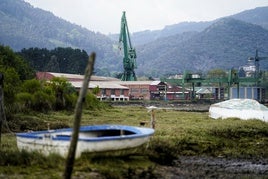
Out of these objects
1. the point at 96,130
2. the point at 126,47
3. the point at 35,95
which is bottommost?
the point at 96,130

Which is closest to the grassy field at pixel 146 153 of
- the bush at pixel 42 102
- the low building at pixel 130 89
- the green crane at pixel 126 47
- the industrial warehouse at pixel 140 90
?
the bush at pixel 42 102

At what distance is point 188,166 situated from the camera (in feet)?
49.7

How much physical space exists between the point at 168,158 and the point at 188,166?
2.64 ft

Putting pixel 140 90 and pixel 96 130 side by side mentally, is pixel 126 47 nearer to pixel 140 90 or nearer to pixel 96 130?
pixel 140 90

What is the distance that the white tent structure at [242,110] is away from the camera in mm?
30445

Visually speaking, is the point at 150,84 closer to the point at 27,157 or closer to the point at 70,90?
the point at 70,90

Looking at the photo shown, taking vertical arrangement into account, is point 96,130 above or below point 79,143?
above

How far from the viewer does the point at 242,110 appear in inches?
1255

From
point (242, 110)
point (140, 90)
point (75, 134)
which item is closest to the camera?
point (75, 134)

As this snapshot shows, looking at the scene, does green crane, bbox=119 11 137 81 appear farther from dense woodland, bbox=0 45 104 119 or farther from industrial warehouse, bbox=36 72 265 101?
dense woodland, bbox=0 45 104 119

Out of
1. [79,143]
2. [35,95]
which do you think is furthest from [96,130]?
[35,95]

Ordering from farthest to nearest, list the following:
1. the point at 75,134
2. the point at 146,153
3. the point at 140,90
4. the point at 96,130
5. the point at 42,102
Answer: the point at 140,90 < the point at 42,102 < the point at 96,130 < the point at 146,153 < the point at 75,134

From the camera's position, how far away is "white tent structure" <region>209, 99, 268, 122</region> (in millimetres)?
30445

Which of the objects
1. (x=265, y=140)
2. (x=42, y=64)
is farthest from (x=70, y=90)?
(x=42, y=64)
